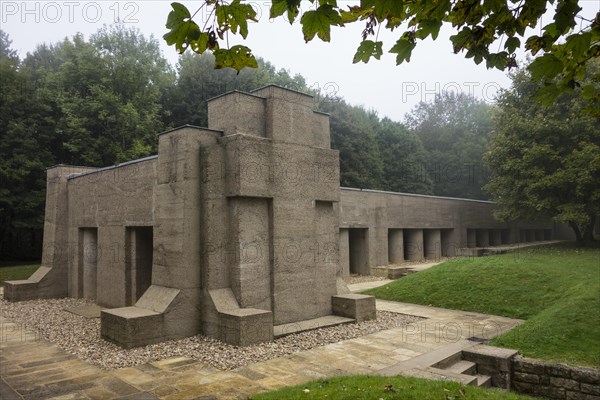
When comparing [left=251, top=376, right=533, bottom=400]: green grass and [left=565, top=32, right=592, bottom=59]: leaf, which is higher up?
[left=565, top=32, right=592, bottom=59]: leaf

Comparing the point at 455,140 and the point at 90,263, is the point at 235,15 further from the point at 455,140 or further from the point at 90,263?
the point at 455,140

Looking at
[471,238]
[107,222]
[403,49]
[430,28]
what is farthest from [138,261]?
[471,238]

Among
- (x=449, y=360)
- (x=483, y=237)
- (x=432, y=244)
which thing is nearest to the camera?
(x=449, y=360)

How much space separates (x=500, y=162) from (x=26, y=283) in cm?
2238

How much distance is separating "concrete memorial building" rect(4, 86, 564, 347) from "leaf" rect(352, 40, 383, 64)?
214 inches

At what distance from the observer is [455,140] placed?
4581 centimetres

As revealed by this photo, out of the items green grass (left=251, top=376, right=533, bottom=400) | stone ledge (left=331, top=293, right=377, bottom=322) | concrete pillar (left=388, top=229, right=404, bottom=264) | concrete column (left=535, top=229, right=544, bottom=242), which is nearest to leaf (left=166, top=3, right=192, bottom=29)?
green grass (left=251, top=376, right=533, bottom=400)

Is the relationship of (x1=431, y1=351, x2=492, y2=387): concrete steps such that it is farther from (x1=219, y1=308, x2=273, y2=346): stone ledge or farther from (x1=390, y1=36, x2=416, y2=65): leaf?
(x1=390, y1=36, x2=416, y2=65): leaf

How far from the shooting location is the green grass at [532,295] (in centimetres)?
802

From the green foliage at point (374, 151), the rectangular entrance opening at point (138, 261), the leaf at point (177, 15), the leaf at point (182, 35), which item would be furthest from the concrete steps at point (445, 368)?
the green foliage at point (374, 151)

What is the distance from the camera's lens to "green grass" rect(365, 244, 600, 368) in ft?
26.3

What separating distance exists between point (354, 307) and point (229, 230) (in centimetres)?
354

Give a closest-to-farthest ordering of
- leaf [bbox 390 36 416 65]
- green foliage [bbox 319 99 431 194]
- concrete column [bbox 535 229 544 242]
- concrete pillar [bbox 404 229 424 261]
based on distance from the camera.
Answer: leaf [bbox 390 36 416 65] < concrete pillar [bbox 404 229 424 261] < green foliage [bbox 319 99 431 194] < concrete column [bbox 535 229 544 242]

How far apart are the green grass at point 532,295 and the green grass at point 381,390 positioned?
294 cm
